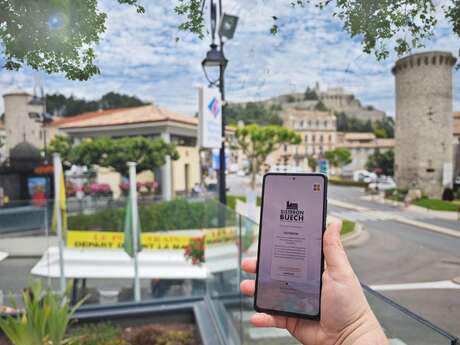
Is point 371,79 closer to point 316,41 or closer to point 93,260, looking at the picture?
point 316,41

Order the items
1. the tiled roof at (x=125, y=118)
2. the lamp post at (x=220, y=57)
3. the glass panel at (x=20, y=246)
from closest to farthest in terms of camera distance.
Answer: the lamp post at (x=220, y=57) → the glass panel at (x=20, y=246) → the tiled roof at (x=125, y=118)

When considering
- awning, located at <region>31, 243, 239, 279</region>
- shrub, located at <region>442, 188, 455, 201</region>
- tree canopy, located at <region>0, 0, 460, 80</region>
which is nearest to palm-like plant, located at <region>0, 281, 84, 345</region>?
tree canopy, located at <region>0, 0, 460, 80</region>

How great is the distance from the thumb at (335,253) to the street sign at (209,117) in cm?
371

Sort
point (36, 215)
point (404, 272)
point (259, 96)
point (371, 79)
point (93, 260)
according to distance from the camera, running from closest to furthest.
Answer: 1. point (404, 272)
2. point (371, 79)
3. point (259, 96)
4. point (93, 260)
5. point (36, 215)

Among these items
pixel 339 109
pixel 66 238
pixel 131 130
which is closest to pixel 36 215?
pixel 66 238

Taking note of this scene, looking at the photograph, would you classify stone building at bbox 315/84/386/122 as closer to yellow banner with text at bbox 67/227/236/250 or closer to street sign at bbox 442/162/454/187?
street sign at bbox 442/162/454/187

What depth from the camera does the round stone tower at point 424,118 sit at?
0.87 meters

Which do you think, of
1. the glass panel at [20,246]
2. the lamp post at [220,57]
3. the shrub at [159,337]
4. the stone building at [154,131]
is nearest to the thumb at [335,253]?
the lamp post at [220,57]

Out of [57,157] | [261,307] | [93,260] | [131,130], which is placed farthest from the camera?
[131,130]

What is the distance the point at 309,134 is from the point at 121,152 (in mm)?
16512

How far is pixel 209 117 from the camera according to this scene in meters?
4.49

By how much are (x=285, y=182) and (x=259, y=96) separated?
0.89 m

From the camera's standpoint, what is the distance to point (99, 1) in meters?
1.11

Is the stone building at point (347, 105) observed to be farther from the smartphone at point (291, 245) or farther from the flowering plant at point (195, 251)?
the flowering plant at point (195, 251)
